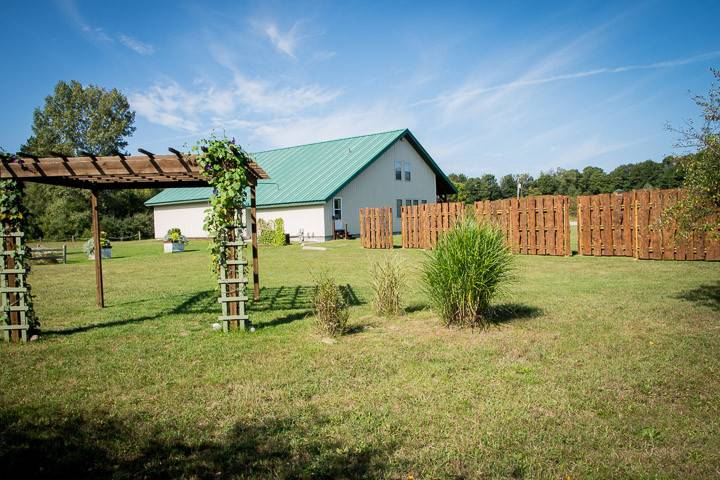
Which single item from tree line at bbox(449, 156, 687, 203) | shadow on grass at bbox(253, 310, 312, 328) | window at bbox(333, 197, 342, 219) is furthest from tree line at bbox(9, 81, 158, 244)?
tree line at bbox(449, 156, 687, 203)

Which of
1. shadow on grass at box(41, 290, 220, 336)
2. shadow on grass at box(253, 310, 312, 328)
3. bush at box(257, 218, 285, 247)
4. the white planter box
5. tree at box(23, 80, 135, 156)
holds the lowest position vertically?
shadow on grass at box(253, 310, 312, 328)

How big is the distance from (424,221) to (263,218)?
46.5 feet

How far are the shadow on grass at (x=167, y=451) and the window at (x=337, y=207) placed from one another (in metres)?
25.0

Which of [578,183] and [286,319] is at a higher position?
[578,183]

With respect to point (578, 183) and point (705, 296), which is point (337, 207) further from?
point (578, 183)

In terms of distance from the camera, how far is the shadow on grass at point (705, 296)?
7.79 metres

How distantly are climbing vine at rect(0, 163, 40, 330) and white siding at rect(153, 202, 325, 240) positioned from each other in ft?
52.0

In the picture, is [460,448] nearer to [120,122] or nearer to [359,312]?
[359,312]

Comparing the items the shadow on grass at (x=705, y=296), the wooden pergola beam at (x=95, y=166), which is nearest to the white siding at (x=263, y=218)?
the wooden pergola beam at (x=95, y=166)

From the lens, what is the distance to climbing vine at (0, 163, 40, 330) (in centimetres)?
674

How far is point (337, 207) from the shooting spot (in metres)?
28.9

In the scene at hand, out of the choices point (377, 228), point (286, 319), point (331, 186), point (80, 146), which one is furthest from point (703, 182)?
point (80, 146)

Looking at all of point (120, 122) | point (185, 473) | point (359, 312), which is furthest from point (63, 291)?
point (120, 122)

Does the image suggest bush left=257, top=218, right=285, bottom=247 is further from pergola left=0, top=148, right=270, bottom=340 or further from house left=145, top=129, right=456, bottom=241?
pergola left=0, top=148, right=270, bottom=340
